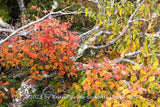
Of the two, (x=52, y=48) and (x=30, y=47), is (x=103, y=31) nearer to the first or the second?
(x=52, y=48)

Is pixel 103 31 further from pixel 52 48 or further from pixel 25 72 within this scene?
pixel 25 72

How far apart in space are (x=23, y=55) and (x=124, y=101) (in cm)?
317

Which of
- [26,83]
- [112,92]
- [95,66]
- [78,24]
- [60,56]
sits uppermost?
[78,24]

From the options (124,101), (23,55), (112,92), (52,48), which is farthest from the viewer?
(23,55)

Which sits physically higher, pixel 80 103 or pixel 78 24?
pixel 78 24

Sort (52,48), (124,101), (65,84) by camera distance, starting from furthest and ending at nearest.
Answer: (65,84)
(52,48)
(124,101)

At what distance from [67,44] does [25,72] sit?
2694 millimetres

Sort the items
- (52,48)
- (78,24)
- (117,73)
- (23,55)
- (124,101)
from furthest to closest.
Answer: (78,24) → (23,55) → (52,48) → (117,73) → (124,101)

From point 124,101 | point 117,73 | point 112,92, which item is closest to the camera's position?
point 124,101

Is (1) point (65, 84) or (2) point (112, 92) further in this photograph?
(1) point (65, 84)

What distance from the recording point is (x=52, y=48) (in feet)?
13.3

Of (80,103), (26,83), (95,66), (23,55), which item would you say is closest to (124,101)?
(95,66)

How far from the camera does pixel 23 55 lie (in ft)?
15.2

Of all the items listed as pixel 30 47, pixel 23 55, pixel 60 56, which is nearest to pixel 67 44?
pixel 60 56
